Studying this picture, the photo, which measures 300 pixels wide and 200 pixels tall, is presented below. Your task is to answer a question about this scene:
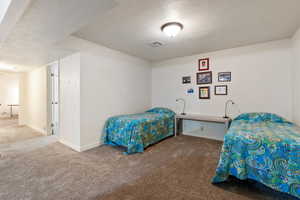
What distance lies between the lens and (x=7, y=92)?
699cm

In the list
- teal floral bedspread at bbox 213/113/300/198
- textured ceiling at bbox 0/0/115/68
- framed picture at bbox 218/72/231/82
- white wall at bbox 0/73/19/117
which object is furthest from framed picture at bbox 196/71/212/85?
white wall at bbox 0/73/19/117

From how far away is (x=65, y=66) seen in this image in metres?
3.24

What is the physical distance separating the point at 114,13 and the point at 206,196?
9.02ft

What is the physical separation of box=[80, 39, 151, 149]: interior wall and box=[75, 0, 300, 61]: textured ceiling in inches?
14.7

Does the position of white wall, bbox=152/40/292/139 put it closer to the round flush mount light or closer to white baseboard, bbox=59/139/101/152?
the round flush mount light

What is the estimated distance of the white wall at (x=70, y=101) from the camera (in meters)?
2.90

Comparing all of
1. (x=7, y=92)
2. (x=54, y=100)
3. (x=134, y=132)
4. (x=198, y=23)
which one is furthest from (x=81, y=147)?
(x=7, y=92)

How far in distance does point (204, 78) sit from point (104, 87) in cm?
278

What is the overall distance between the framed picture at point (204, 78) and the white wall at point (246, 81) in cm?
11

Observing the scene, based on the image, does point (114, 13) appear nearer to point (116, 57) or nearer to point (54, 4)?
point (54, 4)

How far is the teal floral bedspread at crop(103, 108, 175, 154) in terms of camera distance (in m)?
2.77

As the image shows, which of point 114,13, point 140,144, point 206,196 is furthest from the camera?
point 140,144

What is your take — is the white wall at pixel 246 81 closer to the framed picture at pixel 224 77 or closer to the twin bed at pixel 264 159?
the framed picture at pixel 224 77

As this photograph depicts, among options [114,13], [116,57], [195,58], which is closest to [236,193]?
[114,13]
